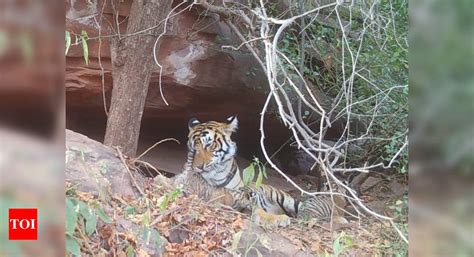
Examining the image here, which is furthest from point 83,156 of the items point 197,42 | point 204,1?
point 197,42

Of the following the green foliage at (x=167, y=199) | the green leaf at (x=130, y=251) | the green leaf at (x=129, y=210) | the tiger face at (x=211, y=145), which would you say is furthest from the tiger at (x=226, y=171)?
the green leaf at (x=130, y=251)

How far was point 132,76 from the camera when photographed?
3.01m

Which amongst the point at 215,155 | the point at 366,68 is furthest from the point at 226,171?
the point at 366,68

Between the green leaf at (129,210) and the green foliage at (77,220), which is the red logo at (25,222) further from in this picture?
the green leaf at (129,210)

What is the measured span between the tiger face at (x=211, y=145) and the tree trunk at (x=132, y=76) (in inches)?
21.0

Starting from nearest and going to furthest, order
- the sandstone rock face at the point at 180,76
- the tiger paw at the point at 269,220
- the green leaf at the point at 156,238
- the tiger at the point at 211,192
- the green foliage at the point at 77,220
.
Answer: the green foliage at the point at 77,220
the green leaf at the point at 156,238
the tiger paw at the point at 269,220
the tiger at the point at 211,192
the sandstone rock face at the point at 180,76

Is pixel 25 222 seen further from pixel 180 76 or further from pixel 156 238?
pixel 180 76

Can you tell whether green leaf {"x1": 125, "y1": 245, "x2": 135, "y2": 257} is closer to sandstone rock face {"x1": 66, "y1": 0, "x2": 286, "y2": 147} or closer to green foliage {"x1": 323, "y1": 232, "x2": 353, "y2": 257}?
green foliage {"x1": 323, "y1": 232, "x2": 353, "y2": 257}

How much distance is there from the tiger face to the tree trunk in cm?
53

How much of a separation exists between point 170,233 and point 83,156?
533 millimetres

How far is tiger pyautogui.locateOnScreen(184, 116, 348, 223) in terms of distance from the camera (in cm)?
336

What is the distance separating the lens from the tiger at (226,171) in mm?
3355

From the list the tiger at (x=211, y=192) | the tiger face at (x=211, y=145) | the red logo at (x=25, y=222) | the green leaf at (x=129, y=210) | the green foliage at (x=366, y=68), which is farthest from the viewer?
the tiger face at (x=211, y=145)

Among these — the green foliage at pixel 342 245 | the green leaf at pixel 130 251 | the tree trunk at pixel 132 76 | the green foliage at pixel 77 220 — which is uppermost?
the tree trunk at pixel 132 76
